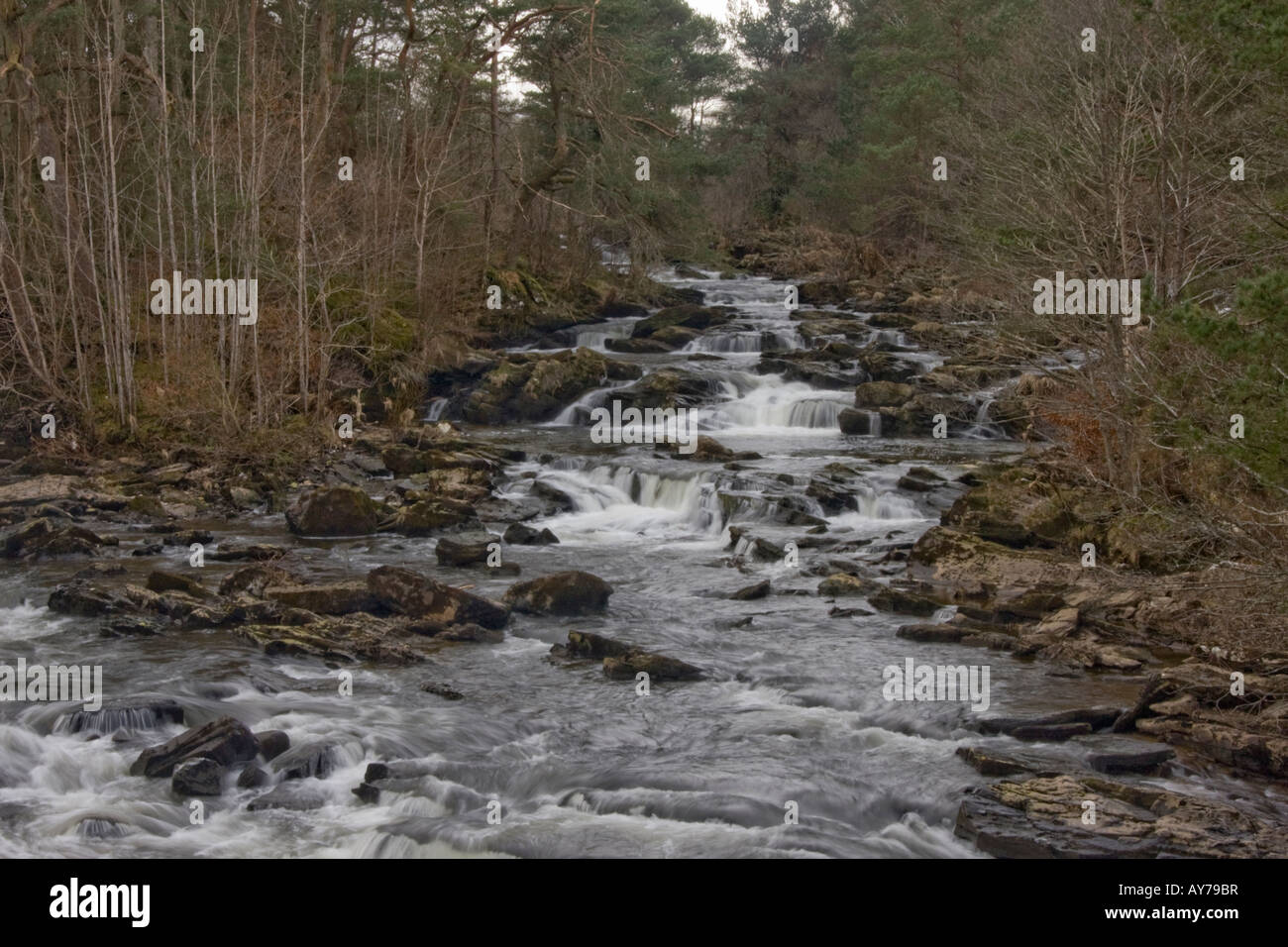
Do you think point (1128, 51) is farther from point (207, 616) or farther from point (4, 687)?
point (4, 687)

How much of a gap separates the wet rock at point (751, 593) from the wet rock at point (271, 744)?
6373 mm

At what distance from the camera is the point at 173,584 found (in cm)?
1421

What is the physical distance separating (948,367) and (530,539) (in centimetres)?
1323

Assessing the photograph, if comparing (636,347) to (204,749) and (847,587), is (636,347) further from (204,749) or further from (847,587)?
(204,749)

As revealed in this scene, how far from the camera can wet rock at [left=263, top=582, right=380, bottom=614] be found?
45.4 feet

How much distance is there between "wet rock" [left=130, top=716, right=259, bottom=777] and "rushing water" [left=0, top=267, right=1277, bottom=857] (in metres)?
0.20

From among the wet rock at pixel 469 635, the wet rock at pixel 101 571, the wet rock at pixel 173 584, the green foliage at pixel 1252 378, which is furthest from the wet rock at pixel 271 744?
the green foliage at pixel 1252 378

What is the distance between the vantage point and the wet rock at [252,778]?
964 centimetres

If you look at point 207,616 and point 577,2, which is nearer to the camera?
point 207,616

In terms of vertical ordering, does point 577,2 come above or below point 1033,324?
above

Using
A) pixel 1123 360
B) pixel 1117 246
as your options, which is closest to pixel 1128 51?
pixel 1117 246

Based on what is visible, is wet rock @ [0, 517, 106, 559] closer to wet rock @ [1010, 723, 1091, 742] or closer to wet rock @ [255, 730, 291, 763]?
wet rock @ [255, 730, 291, 763]

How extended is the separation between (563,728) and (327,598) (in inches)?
157

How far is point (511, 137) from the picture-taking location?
3112 centimetres
